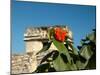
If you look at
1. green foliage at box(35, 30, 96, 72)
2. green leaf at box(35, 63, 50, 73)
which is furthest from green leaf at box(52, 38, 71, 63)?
green leaf at box(35, 63, 50, 73)

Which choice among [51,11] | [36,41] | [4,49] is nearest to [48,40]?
[36,41]

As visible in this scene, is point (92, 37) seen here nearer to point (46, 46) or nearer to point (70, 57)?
point (70, 57)

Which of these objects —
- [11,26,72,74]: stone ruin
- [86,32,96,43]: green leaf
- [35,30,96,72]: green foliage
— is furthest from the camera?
[86,32,96,43]: green leaf

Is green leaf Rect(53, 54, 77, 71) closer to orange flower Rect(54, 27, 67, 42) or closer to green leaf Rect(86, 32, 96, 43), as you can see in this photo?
orange flower Rect(54, 27, 67, 42)

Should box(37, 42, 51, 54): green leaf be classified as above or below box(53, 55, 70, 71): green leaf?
above

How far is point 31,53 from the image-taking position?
2166 mm

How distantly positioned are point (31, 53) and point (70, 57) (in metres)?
0.40

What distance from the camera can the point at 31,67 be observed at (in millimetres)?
2164

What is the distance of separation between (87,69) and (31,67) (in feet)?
1.94

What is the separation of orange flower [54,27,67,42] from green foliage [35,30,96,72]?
0.04m

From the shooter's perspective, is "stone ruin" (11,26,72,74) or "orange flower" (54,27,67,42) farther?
"orange flower" (54,27,67,42)

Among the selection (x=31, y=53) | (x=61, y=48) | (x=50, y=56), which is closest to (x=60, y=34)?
(x=61, y=48)

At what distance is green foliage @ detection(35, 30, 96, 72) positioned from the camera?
7.29 ft

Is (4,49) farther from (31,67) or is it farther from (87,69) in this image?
(87,69)
